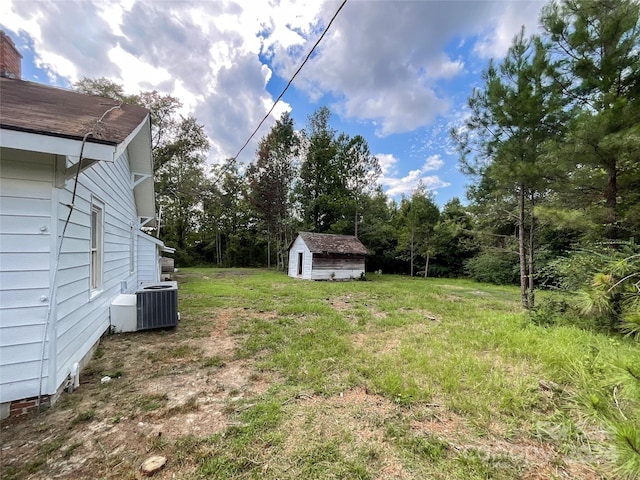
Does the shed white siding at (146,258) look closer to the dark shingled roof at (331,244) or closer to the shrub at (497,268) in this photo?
the dark shingled roof at (331,244)

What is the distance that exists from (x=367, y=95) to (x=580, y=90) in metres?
6.74

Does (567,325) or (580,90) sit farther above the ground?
(580,90)

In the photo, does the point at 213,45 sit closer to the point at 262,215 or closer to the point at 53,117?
the point at 53,117

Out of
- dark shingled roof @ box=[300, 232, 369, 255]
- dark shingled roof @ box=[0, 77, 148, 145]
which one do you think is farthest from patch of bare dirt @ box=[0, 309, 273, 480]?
dark shingled roof @ box=[300, 232, 369, 255]

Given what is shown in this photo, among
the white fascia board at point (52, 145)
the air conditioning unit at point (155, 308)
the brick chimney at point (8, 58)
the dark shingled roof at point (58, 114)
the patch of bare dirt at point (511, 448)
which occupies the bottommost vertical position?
the patch of bare dirt at point (511, 448)

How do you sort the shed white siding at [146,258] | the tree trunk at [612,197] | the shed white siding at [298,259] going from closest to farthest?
the tree trunk at [612,197] → the shed white siding at [146,258] → the shed white siding at [298,259]

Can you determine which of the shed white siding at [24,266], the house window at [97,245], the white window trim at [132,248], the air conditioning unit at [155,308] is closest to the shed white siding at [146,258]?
the white window trim at [132,248]

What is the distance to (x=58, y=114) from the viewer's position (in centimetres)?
293

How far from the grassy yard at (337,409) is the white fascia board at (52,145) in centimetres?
251

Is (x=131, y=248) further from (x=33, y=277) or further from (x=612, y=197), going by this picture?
(x=612, y=197)

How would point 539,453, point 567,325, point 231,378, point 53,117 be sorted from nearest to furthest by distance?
point 539,453
point 53,117
point 231,378
point 567,325

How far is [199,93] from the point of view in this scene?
10.1 meters

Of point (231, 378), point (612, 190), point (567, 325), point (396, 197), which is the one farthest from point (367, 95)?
point (396, 197)

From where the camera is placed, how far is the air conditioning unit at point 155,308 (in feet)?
17.0
